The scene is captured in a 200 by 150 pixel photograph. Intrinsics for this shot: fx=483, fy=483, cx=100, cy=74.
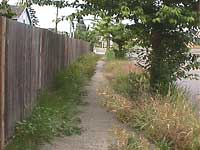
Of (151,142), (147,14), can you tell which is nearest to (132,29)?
(147,14)

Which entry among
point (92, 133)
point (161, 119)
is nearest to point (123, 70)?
point (92, 133)

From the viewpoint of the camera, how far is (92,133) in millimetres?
8242

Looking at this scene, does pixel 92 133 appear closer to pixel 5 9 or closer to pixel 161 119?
pixel 161 119

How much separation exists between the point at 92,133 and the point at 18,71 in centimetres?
168

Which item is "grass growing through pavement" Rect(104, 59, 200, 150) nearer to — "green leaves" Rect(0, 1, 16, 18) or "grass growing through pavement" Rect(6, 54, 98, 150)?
"grass growing through pavement" Rect(6, 54, 98, 150)

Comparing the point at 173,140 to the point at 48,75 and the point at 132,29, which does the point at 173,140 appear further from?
the point at 48,75

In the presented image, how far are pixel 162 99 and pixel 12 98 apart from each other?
140 inches

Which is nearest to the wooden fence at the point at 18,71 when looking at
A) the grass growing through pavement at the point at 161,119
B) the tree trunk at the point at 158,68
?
the grass growing through pavement at the point at 161,119

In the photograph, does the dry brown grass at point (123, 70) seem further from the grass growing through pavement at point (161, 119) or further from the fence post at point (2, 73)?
the fence post at point (2, 73)

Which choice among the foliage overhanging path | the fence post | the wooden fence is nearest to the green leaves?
the wooden fence

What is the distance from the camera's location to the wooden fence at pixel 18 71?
6.59 m

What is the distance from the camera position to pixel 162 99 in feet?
31.7

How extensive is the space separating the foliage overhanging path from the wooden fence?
0.75 m

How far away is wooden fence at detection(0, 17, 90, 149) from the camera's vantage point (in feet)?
21.6
